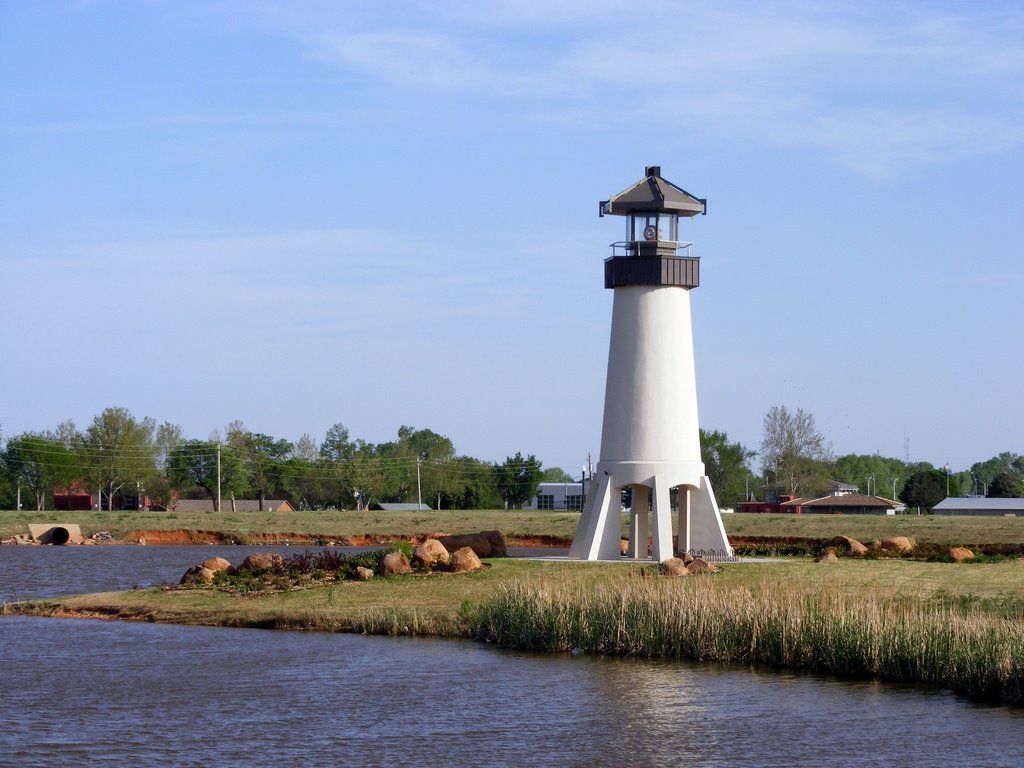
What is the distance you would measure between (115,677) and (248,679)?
2565 millimetres

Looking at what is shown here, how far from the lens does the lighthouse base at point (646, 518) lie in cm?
4031

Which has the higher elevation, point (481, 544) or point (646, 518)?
point (646, 518)

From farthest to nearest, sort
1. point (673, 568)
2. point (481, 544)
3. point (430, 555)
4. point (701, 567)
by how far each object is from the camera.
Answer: point (481, 544) < point (430, 555) < point (701, 567) < point (673, 568)

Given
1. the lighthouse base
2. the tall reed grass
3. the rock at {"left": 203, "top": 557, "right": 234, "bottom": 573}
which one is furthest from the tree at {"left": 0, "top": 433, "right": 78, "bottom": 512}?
the tall reed grass

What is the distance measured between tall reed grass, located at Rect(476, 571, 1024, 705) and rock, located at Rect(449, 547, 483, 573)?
224 inches

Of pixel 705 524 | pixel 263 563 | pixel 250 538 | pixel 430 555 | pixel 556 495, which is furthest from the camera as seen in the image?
pixel 556 495

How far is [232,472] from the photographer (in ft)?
433

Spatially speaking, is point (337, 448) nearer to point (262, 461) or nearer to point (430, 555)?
point (262, 461)

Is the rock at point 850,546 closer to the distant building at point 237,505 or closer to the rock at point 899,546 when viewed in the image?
the rock at point 899,546

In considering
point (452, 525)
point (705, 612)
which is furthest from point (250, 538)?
point (705, 612)

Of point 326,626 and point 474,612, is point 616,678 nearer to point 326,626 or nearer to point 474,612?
point 474,612

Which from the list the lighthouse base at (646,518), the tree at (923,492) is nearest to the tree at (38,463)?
the tree at (923,492)

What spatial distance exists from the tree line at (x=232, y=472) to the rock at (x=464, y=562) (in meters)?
87.7

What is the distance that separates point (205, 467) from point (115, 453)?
8.84 meters
